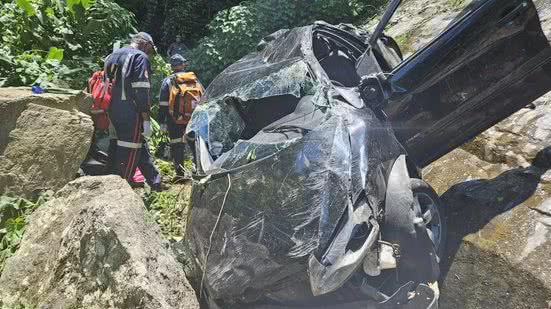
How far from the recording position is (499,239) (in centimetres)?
353

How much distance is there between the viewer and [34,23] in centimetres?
672

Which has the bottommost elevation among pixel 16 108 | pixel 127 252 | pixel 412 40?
pixel 412 40

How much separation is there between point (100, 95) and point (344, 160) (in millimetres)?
3073

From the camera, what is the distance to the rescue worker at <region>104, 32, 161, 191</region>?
16.1 ft

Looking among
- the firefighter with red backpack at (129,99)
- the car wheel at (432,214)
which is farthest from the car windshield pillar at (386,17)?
the firefighter with red backpack at (129,99)

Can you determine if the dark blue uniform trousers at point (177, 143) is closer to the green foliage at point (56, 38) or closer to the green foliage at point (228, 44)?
the green foliage at point (56, 38)

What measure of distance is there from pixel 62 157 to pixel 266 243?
8.67 ft

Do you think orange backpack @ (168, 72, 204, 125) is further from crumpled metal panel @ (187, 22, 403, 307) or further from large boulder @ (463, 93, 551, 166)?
large boulder @ (463, 93, 551, 166)

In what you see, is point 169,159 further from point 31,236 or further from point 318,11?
point 318,11

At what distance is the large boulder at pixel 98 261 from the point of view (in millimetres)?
2930

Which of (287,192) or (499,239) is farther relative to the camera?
(499,239)

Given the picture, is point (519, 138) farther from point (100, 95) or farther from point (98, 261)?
point (100, 95)

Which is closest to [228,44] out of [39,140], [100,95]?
[100,95]

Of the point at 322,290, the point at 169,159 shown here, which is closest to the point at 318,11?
the point at 169,159
